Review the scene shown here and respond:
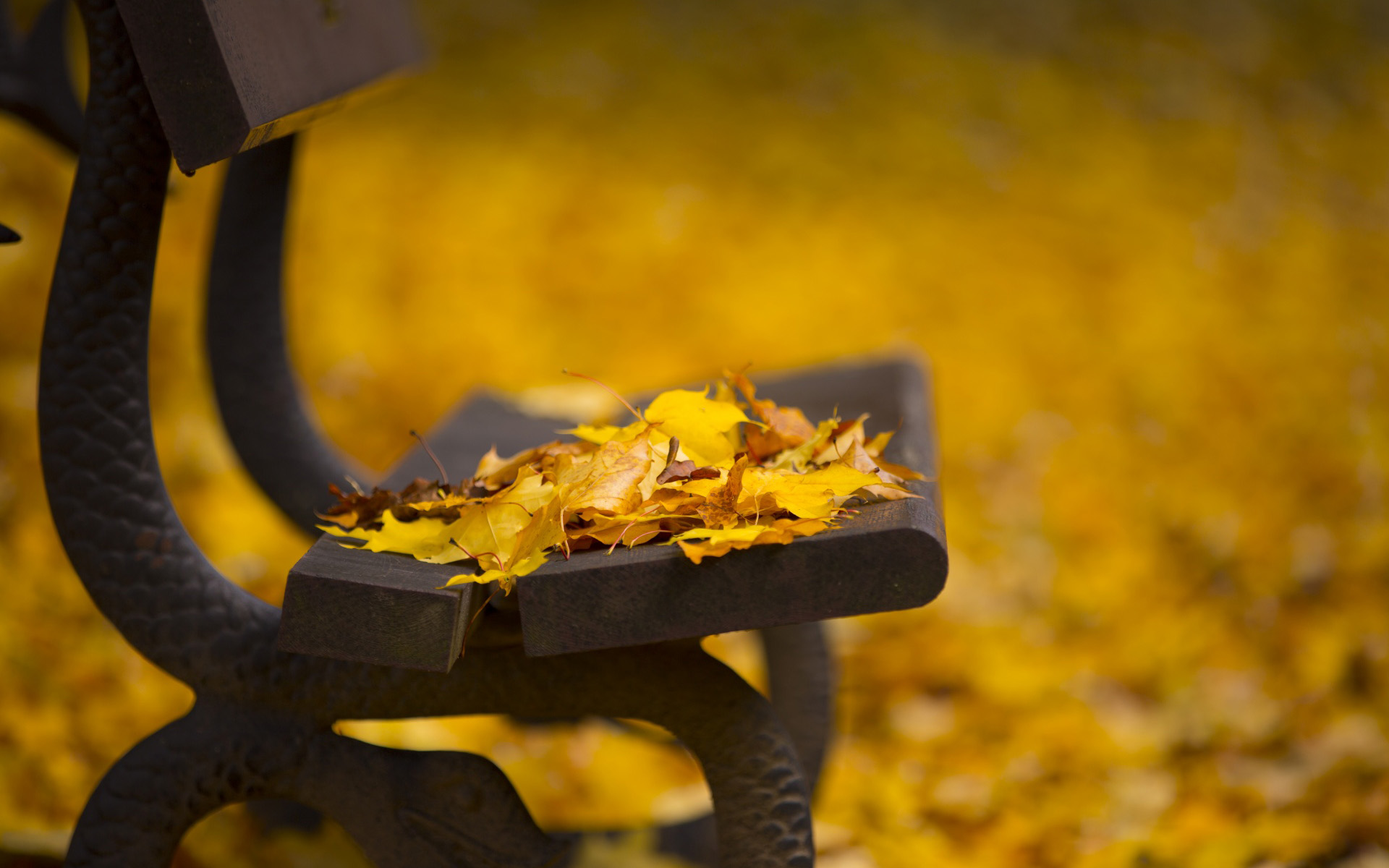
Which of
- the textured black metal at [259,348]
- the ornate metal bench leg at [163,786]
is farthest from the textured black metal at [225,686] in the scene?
the textured black metal at [259,348]

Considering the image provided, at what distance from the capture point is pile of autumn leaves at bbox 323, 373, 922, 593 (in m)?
0.79

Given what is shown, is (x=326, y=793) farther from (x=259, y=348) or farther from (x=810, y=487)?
(x=259, y=348)

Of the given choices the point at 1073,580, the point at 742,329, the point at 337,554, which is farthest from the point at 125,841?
the point at 742,329

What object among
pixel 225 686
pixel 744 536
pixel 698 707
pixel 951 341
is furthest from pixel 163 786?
pixel 951 341

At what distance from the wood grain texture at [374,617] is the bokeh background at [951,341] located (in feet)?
2.84

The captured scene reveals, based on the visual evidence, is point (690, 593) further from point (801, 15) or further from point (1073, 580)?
point (801, 15)

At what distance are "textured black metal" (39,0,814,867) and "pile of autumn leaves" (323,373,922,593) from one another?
14 centimetres

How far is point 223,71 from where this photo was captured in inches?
32.0

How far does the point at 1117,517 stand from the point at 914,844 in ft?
3.62

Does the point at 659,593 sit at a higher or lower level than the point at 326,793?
higher

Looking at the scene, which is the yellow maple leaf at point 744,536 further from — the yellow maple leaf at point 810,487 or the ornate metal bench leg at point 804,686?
the ornate metal bench leg at point 804,686

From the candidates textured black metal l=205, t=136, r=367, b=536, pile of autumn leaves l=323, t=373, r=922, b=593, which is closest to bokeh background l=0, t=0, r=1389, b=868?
textured black metal l=205, t=136, r=367, b=536

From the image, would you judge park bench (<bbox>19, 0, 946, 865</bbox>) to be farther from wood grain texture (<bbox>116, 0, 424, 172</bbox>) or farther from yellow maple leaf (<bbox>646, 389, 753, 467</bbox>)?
yellow maple leaf (<bbox>646, 389, 753, 467</bbox>)

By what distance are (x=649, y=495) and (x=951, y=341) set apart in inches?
90.7
